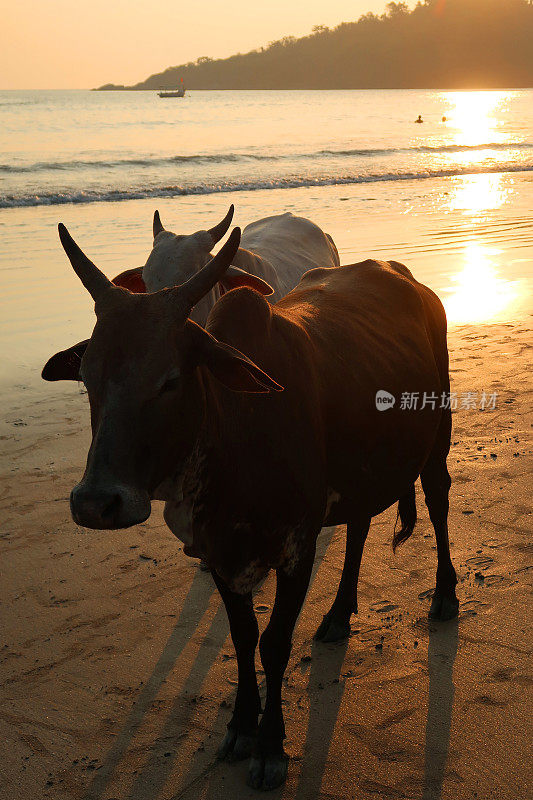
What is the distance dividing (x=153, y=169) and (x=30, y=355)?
22830 mm

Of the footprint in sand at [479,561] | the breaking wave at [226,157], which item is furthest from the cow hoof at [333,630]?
the breaking wave at [226,157]

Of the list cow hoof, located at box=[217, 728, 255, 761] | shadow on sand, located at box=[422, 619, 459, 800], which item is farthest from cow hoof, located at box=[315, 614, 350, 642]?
cow hoof, located at box=[217, 728, 255, 761]

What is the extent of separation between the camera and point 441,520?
414 cm

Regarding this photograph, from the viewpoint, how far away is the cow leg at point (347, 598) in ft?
12.7

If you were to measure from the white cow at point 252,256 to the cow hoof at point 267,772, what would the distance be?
2.30 m

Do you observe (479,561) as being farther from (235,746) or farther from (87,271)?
(87,271)

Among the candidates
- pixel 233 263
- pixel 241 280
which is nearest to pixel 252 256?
pixel 233 263

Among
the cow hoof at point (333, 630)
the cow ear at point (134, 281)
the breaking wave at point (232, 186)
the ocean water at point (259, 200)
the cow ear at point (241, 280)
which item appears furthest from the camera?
the breaking wave at point (232, 186)

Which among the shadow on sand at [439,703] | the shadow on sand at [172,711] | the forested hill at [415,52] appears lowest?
the shadow on sand at [172,711]

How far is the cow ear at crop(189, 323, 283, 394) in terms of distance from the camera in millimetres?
2514

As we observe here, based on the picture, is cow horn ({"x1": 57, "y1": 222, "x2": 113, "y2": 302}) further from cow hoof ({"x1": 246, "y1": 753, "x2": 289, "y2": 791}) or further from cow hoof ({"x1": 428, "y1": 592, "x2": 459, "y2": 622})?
cow hoof ({"x1": 428, "y1": 592, "x2": 459, "y2": 622})

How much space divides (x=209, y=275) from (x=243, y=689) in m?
1.66

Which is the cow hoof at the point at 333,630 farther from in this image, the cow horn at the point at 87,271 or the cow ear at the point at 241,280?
the cow horn at the point at 87,271

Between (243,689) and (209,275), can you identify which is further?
(243,689)
